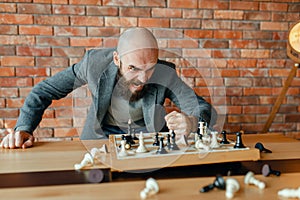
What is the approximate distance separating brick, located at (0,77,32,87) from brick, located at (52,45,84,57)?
0.24 metres

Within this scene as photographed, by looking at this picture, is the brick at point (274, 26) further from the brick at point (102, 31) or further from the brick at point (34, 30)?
the brick at point (34, 30)

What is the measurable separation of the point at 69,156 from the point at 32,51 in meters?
1.07

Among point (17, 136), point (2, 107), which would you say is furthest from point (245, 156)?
point (2, 107)

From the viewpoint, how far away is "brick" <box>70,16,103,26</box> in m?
1.81

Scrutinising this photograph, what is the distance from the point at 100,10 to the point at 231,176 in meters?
1.41

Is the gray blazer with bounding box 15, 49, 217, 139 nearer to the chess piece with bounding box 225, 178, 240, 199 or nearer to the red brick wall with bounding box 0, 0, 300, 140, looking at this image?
the red brick wall with bounding box 0, 0, 300, 140

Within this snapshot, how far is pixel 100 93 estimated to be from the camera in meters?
1.25

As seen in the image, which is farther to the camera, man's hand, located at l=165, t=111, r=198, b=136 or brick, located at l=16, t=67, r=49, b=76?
brick, located at l=16, t=67, r=49, b=76

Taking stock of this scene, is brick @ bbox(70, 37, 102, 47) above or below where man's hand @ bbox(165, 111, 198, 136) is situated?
above

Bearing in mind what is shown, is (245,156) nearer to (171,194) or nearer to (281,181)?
(281,181)

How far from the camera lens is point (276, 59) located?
2045mm

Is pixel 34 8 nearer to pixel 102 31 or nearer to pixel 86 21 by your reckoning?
pixel 86 21

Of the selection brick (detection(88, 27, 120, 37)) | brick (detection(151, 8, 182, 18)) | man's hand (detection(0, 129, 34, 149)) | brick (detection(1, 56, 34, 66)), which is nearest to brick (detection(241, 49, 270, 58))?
brick (detection(151, 8, 182, 18))

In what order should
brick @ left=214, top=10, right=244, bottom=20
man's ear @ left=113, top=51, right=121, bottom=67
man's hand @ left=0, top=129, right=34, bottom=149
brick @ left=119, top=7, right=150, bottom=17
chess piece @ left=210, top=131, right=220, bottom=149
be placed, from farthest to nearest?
brick @ left=214, top=10, right=244, bottom=20
brick @ left=119, top=7, right=150, bottom=17
man's ear @ left=113, top=51, right=121, bottom=67
man's hand @ left=0, top=129, right=34, bottom=149
chess piece @ left=210, top=131, right=220, bottom=149
